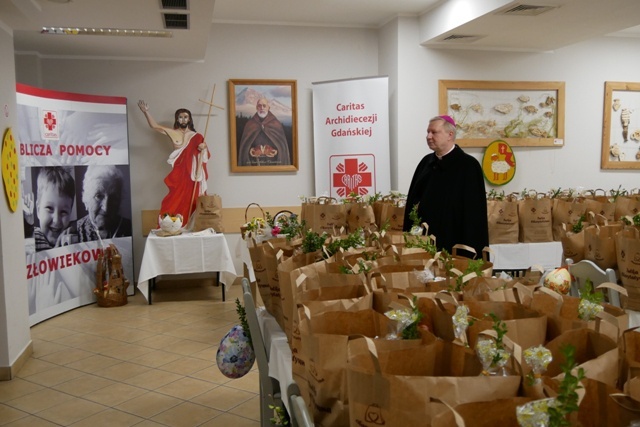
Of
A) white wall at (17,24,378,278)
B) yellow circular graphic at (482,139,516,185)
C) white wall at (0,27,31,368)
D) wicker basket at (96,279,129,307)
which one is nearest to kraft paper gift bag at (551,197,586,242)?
yellow circular graphic at (482,139,516,185)

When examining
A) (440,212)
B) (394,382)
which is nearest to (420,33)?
(440,212)

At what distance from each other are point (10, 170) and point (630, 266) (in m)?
3.95

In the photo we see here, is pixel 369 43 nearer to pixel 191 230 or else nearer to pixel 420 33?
pixel 420 33

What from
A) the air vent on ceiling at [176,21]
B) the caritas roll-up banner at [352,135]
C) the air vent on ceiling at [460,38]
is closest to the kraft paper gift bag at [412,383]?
the air vent on ceiling at [176,21]

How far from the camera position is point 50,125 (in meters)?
5.66

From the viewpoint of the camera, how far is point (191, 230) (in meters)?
6.61

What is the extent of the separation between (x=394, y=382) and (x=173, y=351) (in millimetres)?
3871

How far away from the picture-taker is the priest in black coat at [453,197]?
394cm

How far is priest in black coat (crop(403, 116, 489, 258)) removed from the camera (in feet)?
12.9

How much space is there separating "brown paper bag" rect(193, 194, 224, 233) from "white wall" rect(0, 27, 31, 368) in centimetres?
228

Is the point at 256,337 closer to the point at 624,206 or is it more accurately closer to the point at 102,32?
the point at 624,206

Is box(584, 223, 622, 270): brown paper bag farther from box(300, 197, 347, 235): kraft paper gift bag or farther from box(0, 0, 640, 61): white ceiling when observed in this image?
box(0, 0, 640, 61): white ceiling

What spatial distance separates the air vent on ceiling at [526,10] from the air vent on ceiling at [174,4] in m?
2.94

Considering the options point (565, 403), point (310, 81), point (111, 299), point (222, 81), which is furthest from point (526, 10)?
point (565, 403)
